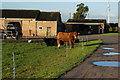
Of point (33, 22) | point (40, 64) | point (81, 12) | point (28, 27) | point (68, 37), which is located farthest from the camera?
point (81, 12)

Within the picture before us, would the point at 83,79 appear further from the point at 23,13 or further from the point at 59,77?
the point at 23,13

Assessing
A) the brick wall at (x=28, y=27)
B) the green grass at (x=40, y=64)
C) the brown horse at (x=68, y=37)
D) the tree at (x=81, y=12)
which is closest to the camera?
the green grass at (x=40, y=64)

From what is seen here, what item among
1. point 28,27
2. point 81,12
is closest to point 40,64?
point 28,27

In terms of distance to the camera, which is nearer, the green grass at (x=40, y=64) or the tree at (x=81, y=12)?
the green grass at (x=40, y=64)

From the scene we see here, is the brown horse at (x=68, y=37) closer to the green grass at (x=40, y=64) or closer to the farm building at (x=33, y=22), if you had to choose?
the green grass at (x=40, y=64)

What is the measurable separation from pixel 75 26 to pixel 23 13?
18.6 metres

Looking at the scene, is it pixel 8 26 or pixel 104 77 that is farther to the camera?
pixel 8 26

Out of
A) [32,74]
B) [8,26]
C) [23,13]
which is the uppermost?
[23,13]

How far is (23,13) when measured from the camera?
59.9 meters

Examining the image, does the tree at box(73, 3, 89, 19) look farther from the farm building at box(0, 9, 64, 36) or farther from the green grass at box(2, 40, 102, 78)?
the green grass at box(2, 40, 102, 78)

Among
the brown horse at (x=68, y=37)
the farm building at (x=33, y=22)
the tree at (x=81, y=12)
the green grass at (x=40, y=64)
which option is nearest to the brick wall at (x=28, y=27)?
the farm building at (x=33, y=22)

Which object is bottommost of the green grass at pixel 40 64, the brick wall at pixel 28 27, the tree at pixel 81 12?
the green grass at pixel 40 64

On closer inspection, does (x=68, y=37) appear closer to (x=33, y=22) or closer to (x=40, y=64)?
(x=40, y=64)

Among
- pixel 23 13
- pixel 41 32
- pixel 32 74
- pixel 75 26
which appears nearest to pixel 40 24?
pixel 41 32
